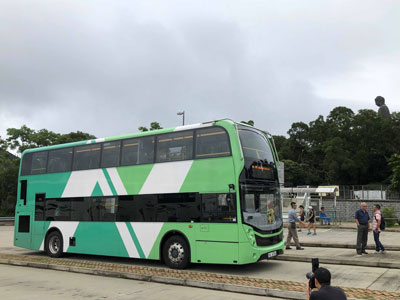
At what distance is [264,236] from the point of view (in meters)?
10.6

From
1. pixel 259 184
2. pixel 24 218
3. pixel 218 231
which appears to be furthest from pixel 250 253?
pixel 24 218

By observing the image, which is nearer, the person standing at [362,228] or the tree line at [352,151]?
the person standing at [362,228]

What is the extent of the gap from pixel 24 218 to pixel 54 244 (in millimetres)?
1984

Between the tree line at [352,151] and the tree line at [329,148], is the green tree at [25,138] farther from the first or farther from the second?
the tree line at [352,151]

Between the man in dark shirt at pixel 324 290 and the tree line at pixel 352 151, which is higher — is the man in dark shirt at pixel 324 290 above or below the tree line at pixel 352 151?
below

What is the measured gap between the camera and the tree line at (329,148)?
48781 millimetres

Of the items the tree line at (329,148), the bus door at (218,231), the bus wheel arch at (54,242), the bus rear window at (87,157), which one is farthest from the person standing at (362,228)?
the tree line at (329,148)

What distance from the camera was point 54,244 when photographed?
14.7m

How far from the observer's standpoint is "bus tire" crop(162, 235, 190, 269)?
1105cm

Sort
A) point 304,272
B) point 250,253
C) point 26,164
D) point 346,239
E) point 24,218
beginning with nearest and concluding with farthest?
point 250,253
point 304,272
point 24,218
point 26,164
point 346,239

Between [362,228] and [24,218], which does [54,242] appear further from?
[362,228]

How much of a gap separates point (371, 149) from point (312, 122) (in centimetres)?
1411

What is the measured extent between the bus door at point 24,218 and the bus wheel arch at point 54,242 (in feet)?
3.50

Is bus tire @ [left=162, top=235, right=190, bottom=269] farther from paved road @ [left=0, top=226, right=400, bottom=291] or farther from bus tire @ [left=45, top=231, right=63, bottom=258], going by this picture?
bus tire @ [left=45, top=231, right=63, bottom=258]
